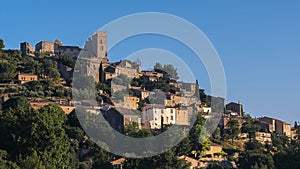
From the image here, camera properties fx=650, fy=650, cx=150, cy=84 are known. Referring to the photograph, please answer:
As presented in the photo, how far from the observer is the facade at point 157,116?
6869 centimetres

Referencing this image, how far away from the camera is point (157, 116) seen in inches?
2785

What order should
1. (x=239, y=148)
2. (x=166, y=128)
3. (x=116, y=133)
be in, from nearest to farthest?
1. (x=116, y=133)
2. (x=166, y=128)
3. (x=239, y=148)

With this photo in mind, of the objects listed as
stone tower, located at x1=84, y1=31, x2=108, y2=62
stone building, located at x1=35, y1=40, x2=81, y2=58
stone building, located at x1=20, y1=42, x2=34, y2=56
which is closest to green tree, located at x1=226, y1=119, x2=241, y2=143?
stone tower, located at x1=84, y1=31, x2=108, y2=62

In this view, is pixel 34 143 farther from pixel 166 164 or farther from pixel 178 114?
pixel 178 114

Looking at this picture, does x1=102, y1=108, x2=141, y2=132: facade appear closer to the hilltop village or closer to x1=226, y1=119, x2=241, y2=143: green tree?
the hilltop village

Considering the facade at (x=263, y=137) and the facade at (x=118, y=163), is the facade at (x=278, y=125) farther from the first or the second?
the facade at (x=118, y=163)

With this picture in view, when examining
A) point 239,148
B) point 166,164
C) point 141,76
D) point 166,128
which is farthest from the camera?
point 141,76

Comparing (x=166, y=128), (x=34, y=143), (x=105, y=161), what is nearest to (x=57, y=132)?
(x=34, y=143)

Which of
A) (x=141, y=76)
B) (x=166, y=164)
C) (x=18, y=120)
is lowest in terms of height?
(x=166, y=164)

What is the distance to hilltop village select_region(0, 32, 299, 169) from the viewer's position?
60.5 meters

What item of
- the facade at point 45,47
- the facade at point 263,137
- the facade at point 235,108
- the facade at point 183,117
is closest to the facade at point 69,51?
the facade at point 45,47

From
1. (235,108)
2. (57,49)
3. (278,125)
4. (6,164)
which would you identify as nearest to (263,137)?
(278,125)

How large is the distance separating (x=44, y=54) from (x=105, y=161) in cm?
4209

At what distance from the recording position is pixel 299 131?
80438 millimetres
